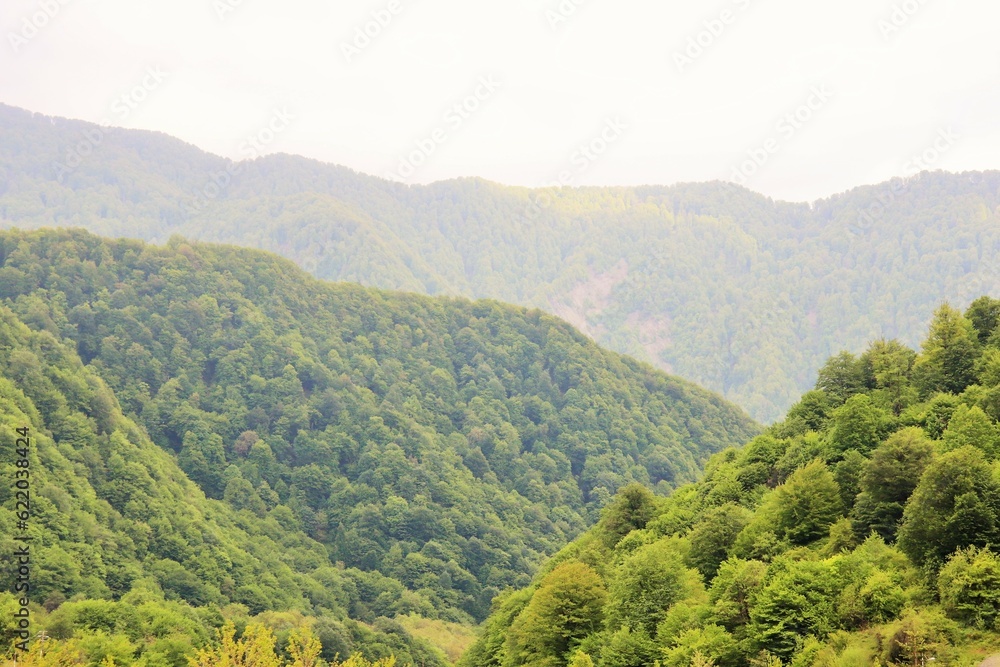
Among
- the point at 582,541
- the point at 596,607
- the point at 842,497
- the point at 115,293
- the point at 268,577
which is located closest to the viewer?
the point at 842,497

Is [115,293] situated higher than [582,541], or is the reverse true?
[115,293]

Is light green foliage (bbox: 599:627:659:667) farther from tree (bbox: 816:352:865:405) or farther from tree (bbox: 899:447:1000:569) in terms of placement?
tree (bbox: 816:352:865:405)

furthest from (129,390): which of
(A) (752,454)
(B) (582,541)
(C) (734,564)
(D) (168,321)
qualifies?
(C) (734,564)

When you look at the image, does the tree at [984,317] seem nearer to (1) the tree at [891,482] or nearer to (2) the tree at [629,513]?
(1) the tree at [891,482]

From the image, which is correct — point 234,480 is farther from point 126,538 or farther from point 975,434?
point 975,434

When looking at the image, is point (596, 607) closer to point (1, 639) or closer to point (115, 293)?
point (1, 639)

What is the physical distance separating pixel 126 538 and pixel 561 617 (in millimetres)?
84670

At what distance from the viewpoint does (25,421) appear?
12694 centimetres

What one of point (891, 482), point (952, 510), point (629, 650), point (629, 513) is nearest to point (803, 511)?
point (891, 482)

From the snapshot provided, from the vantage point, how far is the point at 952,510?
44812mm

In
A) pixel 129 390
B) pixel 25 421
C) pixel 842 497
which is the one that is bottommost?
pixel 842 497

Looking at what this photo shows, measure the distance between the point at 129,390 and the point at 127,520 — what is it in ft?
161

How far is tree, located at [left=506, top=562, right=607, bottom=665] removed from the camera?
2422 inches

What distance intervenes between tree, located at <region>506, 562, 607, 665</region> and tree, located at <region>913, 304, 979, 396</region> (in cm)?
2783
